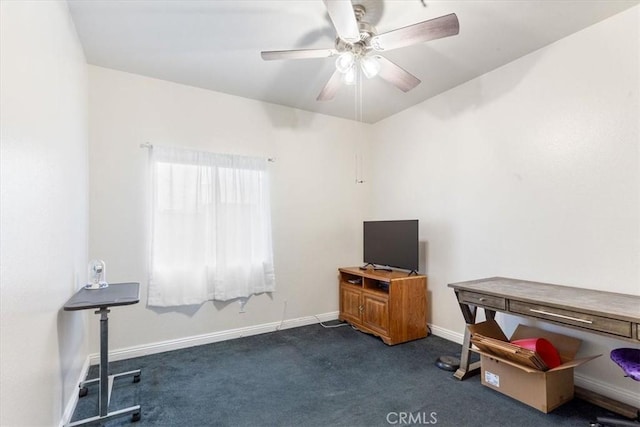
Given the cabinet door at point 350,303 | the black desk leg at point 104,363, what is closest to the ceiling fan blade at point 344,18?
the black desk leg at point 104,363

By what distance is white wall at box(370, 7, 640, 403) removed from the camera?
86.4 inches

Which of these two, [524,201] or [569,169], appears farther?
[524,201]

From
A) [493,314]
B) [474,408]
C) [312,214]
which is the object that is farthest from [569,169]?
[312,214]

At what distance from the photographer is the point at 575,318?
1.86 m

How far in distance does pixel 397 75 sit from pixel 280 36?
3.13ft

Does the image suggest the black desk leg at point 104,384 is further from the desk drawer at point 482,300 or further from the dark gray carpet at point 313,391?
the desk drawer at point 482,300

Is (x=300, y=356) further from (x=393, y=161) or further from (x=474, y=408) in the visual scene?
(x=393, y=161)

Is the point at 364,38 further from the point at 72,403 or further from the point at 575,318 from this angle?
the point at 72,403

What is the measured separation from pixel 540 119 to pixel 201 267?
134 inches

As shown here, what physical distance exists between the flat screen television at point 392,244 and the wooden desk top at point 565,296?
2.76ft

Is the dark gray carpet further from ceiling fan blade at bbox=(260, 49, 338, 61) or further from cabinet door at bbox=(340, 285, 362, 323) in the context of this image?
ceiling fan blade at bbox=(260, 49, 338, 61)

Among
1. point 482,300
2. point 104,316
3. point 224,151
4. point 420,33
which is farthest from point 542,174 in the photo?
point 104,316

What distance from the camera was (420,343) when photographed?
3.28 metres

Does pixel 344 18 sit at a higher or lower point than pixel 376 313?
higher
